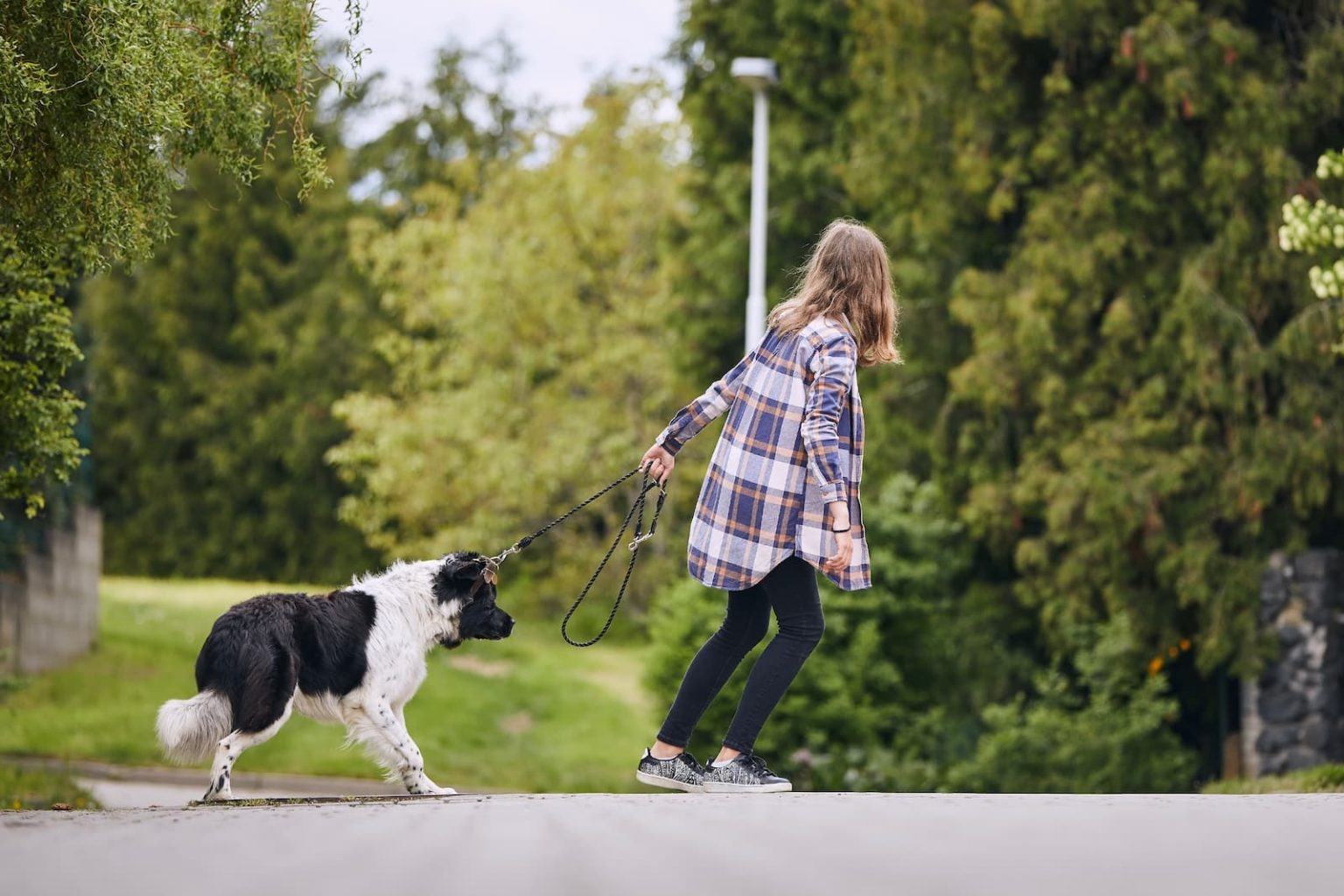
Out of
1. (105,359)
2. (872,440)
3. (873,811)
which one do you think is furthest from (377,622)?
(105,359)

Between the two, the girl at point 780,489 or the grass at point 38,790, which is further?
the grass at point 38,790

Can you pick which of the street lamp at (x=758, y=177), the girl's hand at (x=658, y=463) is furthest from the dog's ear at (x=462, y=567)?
the street lamp at (x=758, y=177)

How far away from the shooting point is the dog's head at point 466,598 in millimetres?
7527

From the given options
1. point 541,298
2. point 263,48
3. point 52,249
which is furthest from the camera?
point 541,298

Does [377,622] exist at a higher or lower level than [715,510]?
lower

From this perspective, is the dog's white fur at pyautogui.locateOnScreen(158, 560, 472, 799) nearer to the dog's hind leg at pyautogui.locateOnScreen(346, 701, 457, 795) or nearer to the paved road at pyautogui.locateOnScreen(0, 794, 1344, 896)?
the dog's hind leg at pyautogui.locateOnScreen(346, 701, 457, 795)

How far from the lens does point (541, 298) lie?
1228 inches

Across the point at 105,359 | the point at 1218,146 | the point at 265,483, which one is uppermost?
the point at 1218,146

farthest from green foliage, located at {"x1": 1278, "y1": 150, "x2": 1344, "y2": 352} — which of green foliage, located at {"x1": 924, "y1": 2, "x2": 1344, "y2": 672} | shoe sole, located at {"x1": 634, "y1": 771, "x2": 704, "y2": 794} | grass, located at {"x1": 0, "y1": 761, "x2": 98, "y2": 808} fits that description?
grass, located at {"x1": 0, "y1": 761, "x2": 98, "y2": 808}

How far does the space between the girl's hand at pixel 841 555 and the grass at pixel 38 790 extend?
274 inches

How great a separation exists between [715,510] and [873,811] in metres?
1.52

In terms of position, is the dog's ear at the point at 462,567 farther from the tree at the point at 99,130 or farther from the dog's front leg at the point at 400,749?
the tree at the point at 99,130

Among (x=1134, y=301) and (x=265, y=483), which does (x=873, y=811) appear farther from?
(x=265, y=483)

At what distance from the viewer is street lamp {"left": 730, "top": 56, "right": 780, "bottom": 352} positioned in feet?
60.8
